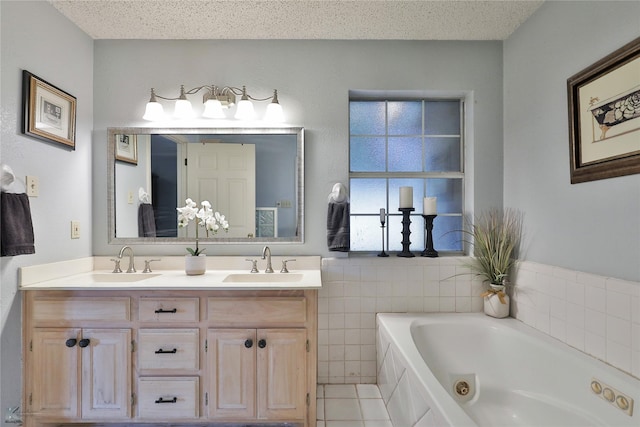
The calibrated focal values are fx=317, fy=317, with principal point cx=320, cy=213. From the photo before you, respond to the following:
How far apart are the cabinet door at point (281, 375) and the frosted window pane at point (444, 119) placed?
1.75 m

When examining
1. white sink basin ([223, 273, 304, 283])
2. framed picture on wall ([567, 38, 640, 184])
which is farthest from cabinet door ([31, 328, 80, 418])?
framed picture on wall ([567, 38, 640, 184])

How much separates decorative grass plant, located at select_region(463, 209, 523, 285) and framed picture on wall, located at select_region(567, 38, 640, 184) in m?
0.55

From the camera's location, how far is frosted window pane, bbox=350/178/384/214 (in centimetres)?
237

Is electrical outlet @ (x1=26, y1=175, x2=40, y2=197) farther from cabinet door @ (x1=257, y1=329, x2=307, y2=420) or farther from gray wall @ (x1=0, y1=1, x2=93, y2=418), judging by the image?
cabinet door @ (x1=257, y1=329, x2=307, y2=420)

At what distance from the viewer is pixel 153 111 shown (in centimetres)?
208

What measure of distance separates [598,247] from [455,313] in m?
0.93

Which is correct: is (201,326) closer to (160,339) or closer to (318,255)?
(160,339)

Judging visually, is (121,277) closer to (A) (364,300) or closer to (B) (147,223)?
(B) (147,223)

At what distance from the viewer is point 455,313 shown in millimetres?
2158

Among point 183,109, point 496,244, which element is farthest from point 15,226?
point 496,244

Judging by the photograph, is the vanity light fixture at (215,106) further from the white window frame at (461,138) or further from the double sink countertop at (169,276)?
the double sink countertop at (169,276)

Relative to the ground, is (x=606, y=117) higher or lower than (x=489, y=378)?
higher

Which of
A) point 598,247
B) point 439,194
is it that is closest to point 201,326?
point 439,194

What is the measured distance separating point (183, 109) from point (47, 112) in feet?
2.37
